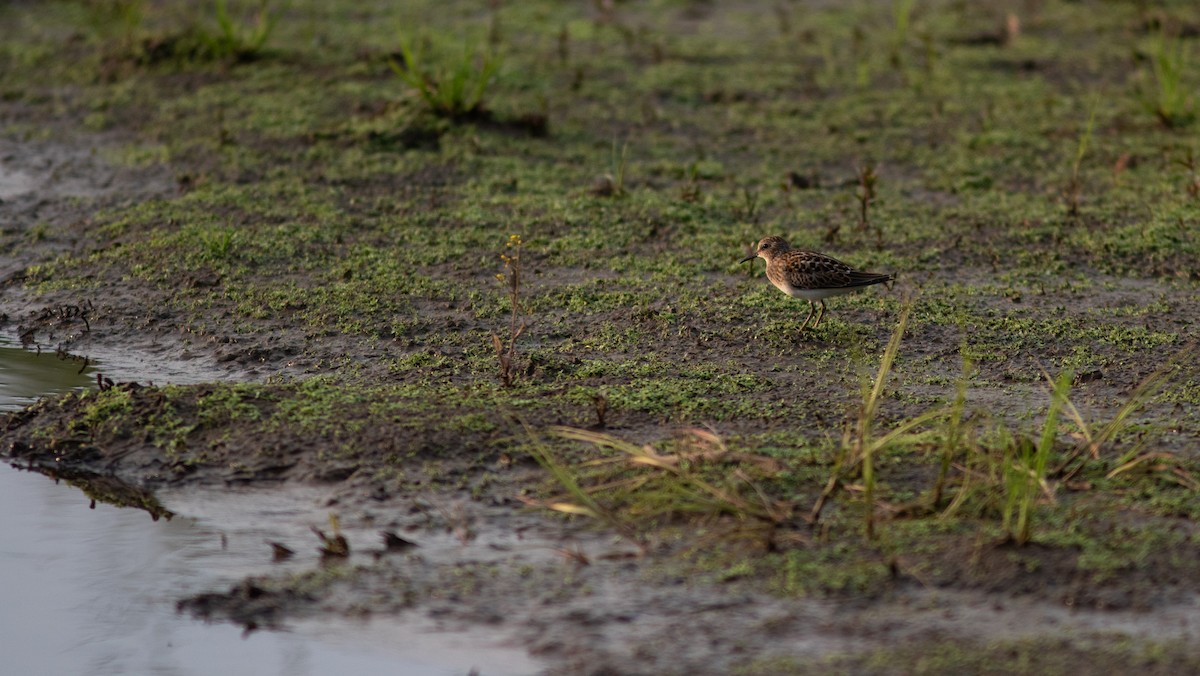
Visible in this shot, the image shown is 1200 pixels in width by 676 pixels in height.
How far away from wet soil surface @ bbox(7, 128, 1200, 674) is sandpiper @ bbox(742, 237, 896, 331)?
0.63 metres

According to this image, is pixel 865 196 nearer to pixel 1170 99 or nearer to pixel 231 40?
pixel 1170 99

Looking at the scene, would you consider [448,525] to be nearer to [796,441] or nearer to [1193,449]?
Answer: [796,441]

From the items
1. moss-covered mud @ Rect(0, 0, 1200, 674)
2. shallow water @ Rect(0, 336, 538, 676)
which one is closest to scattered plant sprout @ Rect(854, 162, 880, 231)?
moss-covered mud @ Rect(0, 0, 1200, 674)

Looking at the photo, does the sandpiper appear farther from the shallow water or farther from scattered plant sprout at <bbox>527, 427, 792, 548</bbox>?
the shallow water

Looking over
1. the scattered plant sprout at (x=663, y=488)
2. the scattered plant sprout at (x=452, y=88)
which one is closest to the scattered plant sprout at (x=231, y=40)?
the scattered plant sprout at (x=452, y=88)

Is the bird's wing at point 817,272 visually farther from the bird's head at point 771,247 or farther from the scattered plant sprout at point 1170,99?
the scattered plant sprout at point 1170,99

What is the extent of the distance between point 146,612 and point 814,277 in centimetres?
339

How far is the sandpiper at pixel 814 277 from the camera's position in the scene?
6.73 meters

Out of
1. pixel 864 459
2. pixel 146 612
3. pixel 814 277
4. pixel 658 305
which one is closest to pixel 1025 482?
pixel 864 459

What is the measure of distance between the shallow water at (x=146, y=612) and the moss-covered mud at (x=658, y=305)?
0.46 feet

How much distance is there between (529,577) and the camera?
4703mm

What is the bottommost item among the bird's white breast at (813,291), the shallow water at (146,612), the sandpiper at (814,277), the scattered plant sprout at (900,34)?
the shallow water at (146,612)

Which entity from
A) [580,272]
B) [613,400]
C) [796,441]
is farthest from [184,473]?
[580,272]

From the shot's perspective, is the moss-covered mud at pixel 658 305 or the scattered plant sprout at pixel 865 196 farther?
the scattered plant sprout at pixel 865 196
